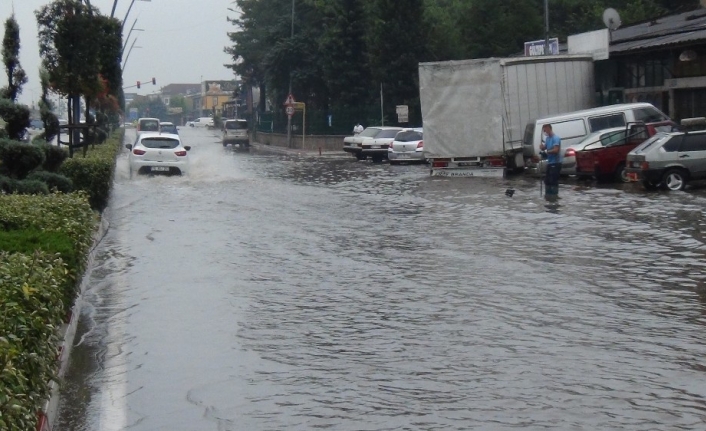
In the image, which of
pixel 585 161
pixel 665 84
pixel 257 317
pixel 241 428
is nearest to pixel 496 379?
pixel 241 428

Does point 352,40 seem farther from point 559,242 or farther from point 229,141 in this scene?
point 559,242

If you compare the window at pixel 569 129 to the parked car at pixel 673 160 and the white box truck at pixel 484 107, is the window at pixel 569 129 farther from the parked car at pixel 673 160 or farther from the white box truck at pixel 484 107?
the parked car at pixel 673 160

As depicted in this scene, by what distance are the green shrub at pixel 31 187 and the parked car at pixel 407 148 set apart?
2568 cm

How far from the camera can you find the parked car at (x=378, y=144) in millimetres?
46688

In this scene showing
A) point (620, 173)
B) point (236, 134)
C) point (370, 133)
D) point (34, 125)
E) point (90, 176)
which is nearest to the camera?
point (90, 176)

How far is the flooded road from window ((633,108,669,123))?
8.87m

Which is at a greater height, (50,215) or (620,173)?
(50,215)

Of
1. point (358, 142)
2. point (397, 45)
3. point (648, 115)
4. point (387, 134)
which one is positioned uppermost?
point (397, 45)

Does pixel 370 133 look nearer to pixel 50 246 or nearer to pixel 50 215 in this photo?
pixel 50 215

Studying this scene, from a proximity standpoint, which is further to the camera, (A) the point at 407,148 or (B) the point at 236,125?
(B) the point at 236,125

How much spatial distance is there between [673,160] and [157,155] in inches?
577

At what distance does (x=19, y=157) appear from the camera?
18.5 m

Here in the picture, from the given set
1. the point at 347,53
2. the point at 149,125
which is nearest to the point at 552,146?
the point at 347,53

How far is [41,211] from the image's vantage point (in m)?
12.4
